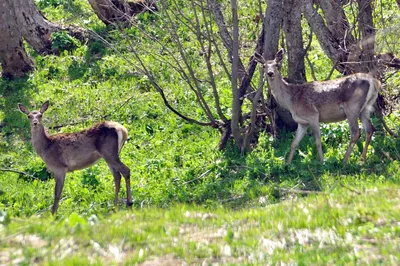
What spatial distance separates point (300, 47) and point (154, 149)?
11.3 feet

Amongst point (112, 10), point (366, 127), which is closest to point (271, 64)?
point (366, 127)

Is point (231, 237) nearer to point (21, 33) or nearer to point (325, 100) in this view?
point (325, 100)

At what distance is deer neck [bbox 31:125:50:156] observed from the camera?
487 inches

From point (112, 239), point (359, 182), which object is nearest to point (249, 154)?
point (359, 182)

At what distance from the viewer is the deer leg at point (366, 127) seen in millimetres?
12525

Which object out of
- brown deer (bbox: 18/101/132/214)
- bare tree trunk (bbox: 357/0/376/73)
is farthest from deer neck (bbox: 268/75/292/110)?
brown deer (bbox: 18/101/132/214)

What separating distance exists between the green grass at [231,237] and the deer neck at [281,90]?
5.18 m

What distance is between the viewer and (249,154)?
1330cm

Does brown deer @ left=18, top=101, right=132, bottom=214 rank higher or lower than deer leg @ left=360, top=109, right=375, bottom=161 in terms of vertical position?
higher

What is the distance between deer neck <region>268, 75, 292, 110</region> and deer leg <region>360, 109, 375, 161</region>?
1326mm

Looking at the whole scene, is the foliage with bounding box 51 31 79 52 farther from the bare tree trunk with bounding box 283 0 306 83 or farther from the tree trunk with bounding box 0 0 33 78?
the bare tree trunk with bounding box 283 0 306 83

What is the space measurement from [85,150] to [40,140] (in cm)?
86

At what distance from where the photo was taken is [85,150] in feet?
39.9

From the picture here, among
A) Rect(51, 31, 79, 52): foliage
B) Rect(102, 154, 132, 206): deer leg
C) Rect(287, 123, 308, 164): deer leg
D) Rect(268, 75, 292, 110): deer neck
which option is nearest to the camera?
Rect(102, 154, 132, 206): deer leg
